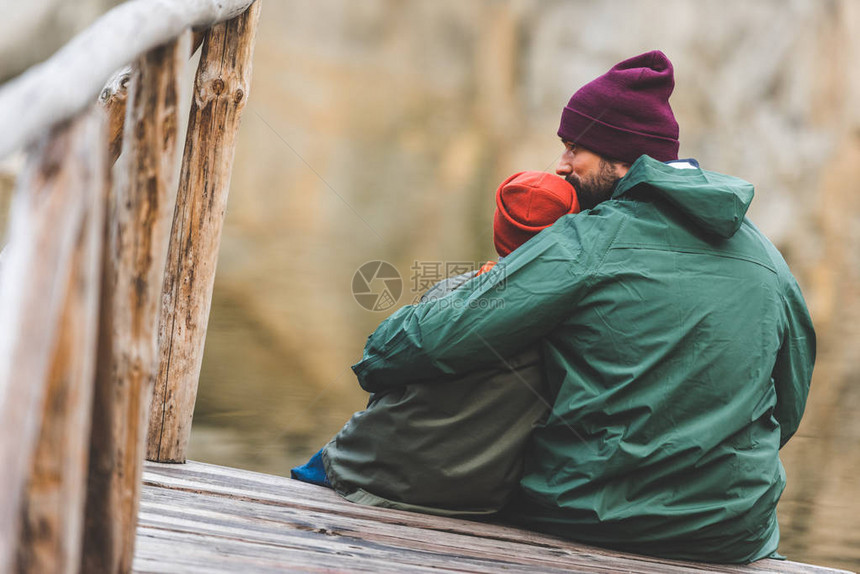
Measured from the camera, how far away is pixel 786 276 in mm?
1317

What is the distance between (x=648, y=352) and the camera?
122 centimetres

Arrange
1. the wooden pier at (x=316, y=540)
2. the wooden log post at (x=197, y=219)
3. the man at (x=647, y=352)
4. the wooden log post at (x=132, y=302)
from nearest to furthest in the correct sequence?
the wooden log post at (x=132, y=302) → the wooden pier at (x=316, y=540) → the man at (x=647, y=352) → the wooden log post at (x=197, y=219)

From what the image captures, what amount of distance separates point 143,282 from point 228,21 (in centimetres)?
93

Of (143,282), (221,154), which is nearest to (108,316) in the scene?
(143,282)

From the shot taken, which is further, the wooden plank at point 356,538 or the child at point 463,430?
the child at point 463,430

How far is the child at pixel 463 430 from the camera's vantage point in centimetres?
130

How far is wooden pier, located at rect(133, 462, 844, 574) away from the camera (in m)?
1.03

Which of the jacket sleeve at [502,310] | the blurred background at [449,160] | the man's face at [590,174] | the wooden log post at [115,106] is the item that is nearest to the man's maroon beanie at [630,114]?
the man's face at [590,174]

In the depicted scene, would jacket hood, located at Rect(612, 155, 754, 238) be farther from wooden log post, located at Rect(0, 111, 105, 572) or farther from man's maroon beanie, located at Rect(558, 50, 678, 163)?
wooden log post, located at Rect(0, 111, 105, 572)

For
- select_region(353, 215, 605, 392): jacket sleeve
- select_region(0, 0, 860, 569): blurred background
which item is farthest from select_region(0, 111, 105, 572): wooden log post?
select_region(0, 0, 860, 569): blurred background

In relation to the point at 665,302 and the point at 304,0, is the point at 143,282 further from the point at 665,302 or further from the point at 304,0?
the point at 304,0

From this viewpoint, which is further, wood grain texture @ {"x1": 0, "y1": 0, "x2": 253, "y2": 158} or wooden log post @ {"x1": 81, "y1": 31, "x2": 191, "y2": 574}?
wooden log post @ {"x1": 81, "y1": 31, "x2": 191, "y2": 574}

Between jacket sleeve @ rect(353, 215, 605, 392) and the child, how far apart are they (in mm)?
45

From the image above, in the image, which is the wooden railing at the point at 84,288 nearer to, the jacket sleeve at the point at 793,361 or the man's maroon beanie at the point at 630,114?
the man's maroon beanie at the point at 630,114
